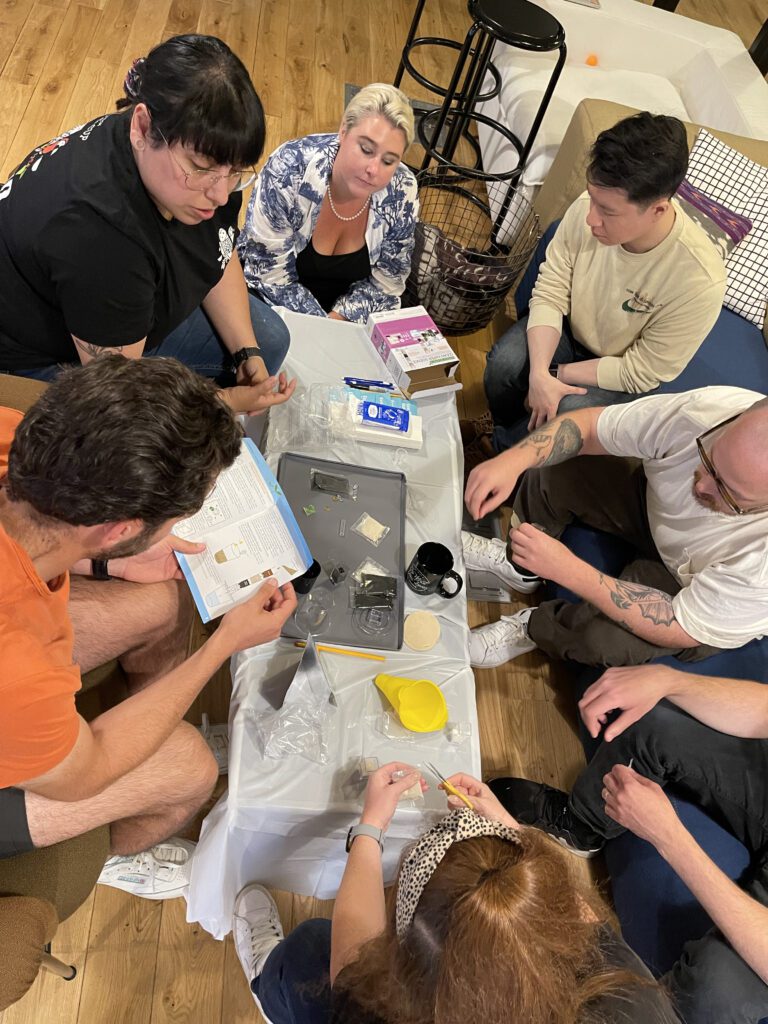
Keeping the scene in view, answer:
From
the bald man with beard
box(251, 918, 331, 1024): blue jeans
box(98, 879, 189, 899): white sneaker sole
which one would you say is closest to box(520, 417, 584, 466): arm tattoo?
the bald man with beard

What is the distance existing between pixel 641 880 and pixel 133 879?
1149 millimetres

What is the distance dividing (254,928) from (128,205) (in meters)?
1.50

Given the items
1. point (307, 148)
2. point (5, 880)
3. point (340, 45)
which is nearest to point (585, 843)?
point (5, 880)

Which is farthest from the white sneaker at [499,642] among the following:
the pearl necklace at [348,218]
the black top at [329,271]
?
the pearl necklace at [348,218]

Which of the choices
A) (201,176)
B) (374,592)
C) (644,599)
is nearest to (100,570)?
(374,592)

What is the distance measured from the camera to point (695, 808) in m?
1.68

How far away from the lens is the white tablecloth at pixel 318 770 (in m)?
1.25

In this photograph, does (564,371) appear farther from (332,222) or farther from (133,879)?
(133,879)

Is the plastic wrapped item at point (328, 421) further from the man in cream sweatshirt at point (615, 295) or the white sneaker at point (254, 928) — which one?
the white sneaker at point (254, 928)

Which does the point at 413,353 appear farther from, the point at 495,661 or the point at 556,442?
the point at 495,661

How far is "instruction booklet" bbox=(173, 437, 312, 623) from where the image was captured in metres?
1.37

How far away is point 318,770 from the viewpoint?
127cm

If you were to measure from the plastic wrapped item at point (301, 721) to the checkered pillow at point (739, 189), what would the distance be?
2.55m

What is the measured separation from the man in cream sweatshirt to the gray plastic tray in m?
0.86
